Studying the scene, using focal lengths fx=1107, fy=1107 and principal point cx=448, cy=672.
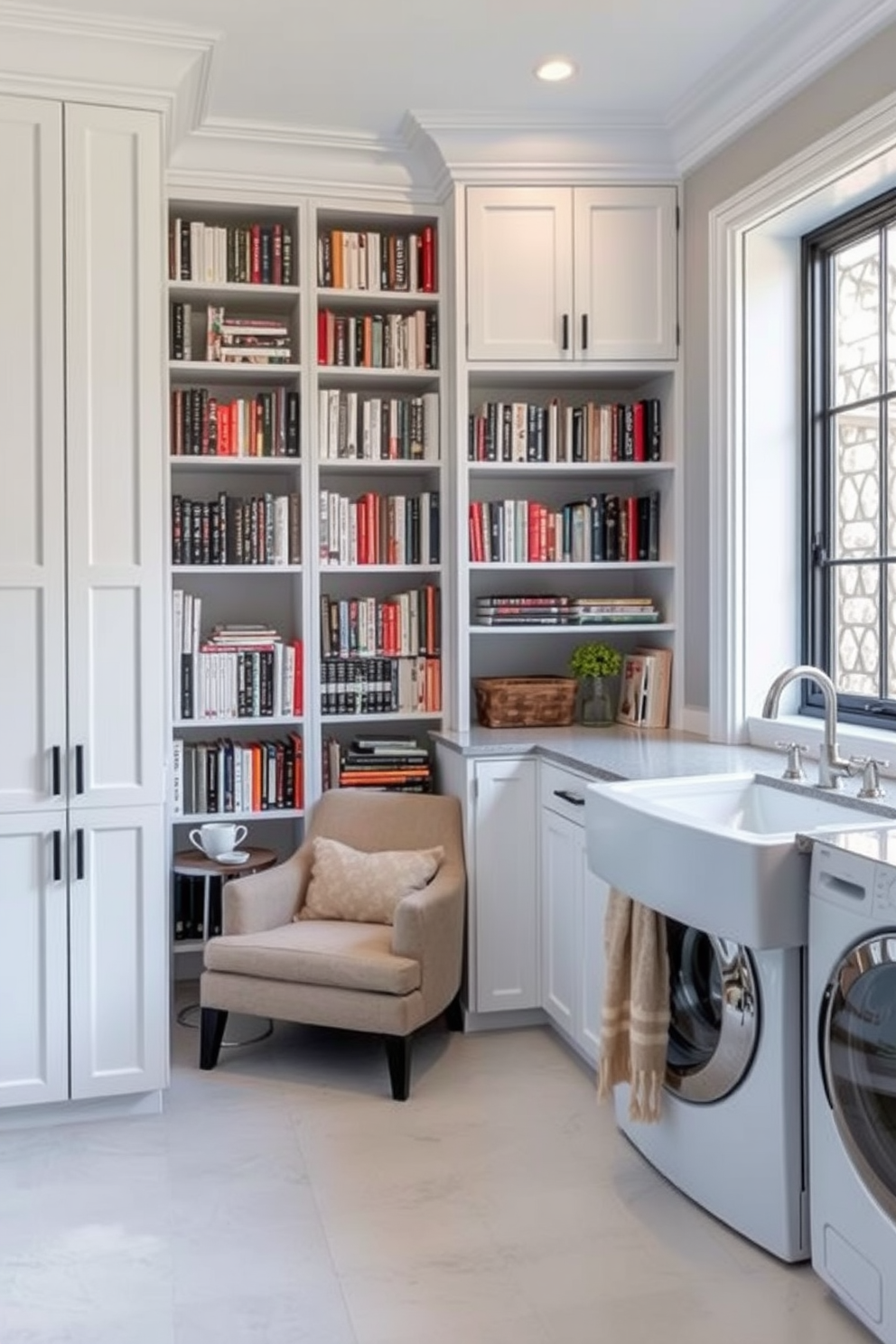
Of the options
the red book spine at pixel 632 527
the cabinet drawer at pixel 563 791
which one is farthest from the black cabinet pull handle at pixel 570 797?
the red book spine at pixel 632 527

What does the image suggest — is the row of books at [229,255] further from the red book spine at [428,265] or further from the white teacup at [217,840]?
the white teacup at [217,840]

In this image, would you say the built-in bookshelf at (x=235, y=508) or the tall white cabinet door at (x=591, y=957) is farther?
Answer: the built-in bookshelf at (x=235, y=508)

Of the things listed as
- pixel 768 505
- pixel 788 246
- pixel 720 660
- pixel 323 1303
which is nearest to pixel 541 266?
pixel 788 246

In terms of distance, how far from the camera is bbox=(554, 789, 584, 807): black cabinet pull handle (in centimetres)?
312

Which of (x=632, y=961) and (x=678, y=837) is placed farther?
(x=632, y=961)

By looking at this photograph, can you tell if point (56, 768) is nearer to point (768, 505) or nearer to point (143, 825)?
point (143, 825)

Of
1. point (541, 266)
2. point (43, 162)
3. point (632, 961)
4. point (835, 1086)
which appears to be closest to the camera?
point (835, 1086)

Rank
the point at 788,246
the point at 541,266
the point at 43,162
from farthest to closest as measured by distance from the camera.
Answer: the point at 541,266
the point at 788,246
the point at 43,162

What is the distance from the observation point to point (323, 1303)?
211cm

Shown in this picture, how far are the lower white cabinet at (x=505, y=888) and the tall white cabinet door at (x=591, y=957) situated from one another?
35 centimetres

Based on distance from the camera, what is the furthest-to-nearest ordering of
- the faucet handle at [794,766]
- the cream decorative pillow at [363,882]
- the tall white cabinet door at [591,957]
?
the cream decorative pillow at [363,882] → the tall white cabinet door at [591,957] → the faucet handle at [794,766]

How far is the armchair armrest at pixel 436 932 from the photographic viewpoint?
3.05m

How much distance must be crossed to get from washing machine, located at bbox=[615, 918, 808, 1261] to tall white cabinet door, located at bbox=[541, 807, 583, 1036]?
0.64 metres

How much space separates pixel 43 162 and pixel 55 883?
183 cm
